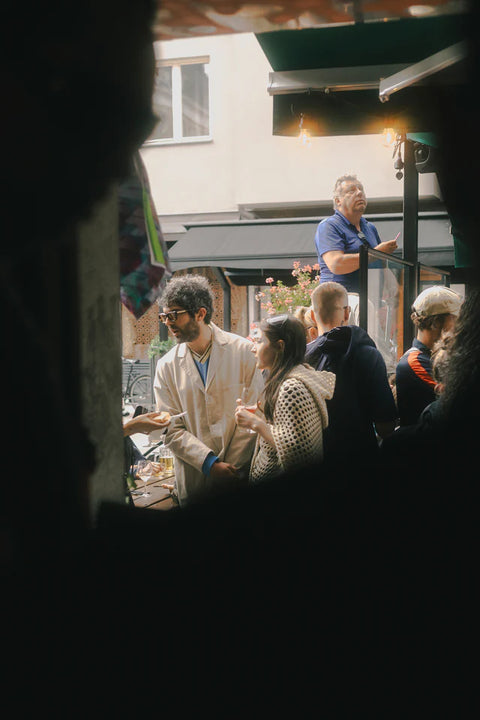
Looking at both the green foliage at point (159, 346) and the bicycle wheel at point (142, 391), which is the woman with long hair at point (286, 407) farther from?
the bicycle wheel at point (142, 391)

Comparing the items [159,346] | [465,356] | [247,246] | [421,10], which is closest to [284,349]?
[465,356]

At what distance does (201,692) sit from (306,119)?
391 cm

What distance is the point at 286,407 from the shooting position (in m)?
2.58

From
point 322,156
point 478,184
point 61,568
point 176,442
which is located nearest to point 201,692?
point 61,568

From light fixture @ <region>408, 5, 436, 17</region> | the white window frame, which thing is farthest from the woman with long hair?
the white window frame

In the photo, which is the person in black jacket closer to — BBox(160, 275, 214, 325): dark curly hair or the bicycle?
BBox(160, 275, 214, 325): dark curly hair

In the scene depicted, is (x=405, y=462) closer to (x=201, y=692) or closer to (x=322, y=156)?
(x=201, y=692)

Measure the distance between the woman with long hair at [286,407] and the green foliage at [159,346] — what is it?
8.42 meters

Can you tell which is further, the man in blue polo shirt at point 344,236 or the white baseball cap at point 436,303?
the man in blue polo shirt at point 344,236

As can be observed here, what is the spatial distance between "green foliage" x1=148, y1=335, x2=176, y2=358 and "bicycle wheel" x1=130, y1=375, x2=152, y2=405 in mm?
620

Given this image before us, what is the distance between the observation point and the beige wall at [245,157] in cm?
1097

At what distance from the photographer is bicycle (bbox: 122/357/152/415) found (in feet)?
37.4

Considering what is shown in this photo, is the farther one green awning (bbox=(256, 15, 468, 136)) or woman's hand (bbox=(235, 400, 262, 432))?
green awning (bbox=(256, 15, 468, 136))

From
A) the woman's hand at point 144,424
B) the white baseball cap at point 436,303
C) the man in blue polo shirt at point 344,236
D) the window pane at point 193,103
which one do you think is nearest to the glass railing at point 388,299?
the man in blue polo shirt at point 344,236
